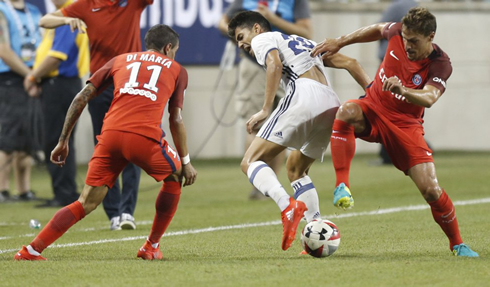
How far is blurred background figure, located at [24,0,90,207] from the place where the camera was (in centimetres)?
870

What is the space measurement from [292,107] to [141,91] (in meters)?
1.00

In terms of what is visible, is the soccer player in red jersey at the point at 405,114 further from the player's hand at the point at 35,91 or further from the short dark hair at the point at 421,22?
the player's hand at the point at 35,91

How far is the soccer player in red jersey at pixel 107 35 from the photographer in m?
7.20

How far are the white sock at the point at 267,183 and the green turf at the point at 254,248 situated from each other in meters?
0.36

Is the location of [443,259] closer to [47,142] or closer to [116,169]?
[116,169]

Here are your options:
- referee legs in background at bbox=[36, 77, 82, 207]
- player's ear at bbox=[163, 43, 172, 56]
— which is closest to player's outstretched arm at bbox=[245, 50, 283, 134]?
player's ear at bbox=[163, 43, 172, 56]

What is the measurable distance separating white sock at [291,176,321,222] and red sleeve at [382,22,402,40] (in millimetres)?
1104

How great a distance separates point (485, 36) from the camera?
644 inches

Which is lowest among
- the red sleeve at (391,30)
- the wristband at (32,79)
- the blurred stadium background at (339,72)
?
the blurred stadium background at (339,72)

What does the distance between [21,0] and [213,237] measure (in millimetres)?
5077

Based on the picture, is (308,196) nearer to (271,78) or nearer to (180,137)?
(271,78)

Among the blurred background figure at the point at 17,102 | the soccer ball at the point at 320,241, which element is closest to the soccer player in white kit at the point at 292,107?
the soccer ball at the point at 320,241

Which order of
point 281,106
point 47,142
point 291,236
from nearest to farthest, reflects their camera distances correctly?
point 291,236, point 281,106, point 47,142

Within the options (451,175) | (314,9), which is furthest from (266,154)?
(314,9)
